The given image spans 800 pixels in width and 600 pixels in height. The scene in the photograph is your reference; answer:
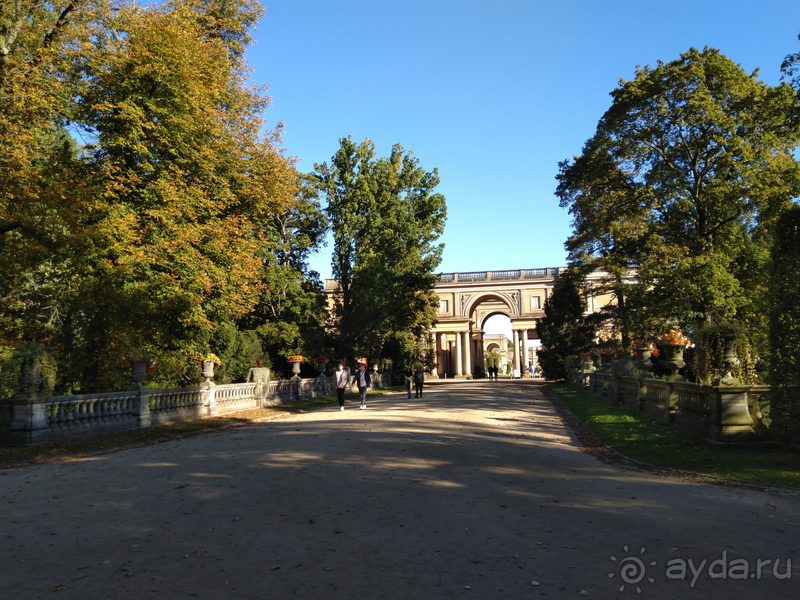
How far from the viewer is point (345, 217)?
3856 cm

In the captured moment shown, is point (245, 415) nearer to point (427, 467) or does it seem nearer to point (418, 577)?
point (427, 467)

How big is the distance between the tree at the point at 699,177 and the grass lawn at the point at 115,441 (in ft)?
52.4

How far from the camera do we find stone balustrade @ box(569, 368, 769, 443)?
37.1 ft

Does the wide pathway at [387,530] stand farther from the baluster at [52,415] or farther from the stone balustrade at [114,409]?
the baluster at [52,415]

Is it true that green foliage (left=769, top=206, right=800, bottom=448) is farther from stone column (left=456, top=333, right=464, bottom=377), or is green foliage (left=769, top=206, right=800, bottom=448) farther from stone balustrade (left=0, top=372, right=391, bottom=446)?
stone column (left=456, top=333, right=464, bottom=377)

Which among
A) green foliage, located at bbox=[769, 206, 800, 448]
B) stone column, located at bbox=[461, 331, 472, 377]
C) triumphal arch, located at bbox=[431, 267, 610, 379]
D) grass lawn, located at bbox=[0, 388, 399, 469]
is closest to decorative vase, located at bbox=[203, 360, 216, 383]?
grass lawn, located at bbox=[0, 388, 399, 469]

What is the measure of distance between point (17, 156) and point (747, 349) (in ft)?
62.2

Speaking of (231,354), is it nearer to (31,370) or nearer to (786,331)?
(31,370)

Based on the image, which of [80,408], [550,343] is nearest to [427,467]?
[80,408]

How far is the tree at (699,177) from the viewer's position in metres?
22.3

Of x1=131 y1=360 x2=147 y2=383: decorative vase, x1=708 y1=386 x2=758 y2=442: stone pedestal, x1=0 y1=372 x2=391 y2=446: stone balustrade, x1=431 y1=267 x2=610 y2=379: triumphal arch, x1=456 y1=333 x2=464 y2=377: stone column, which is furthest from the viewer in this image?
x1=456 y1=333 x2=464 y2=377: stone column

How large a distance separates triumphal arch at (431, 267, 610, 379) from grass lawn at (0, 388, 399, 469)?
175ft

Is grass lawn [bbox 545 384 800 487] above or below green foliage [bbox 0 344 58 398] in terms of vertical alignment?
below

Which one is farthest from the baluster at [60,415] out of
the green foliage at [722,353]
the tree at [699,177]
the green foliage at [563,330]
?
the green foliage at [563,330]
